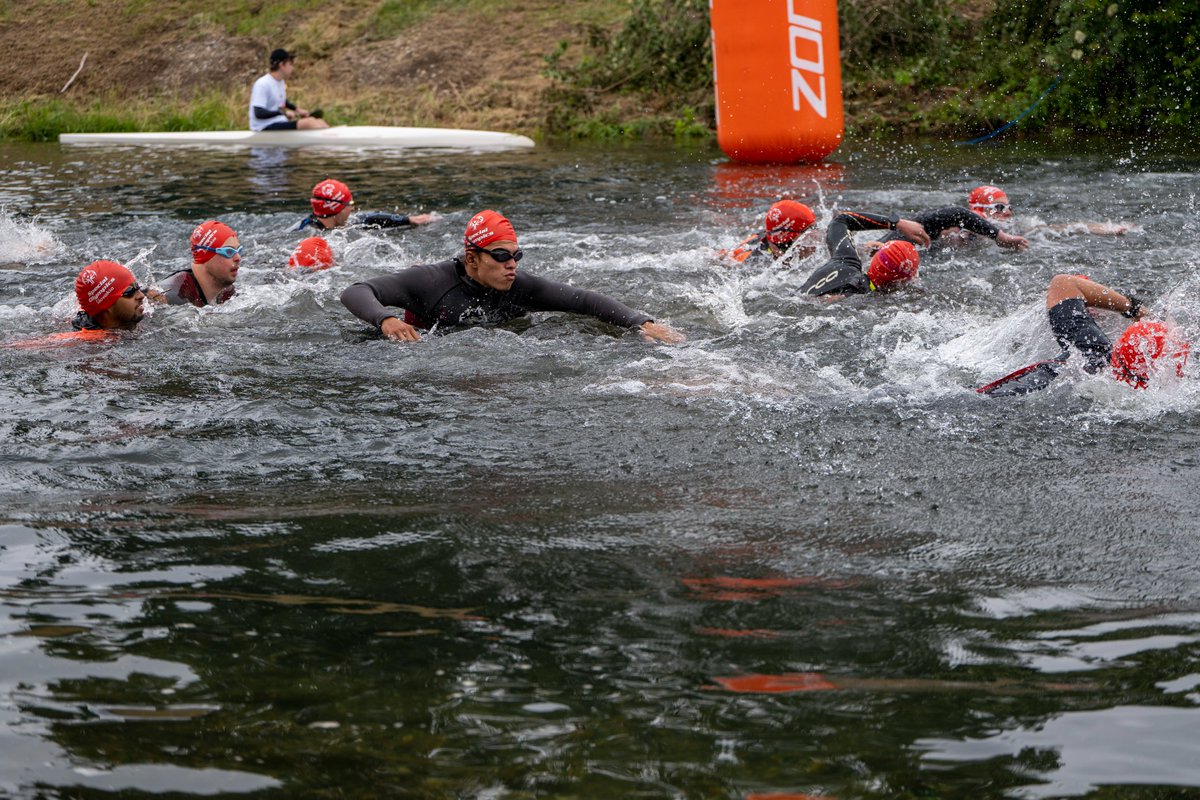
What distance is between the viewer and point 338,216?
1112 centimetres

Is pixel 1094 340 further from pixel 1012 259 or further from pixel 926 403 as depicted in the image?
pixel 1012 259

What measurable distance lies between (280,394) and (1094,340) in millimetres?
4185

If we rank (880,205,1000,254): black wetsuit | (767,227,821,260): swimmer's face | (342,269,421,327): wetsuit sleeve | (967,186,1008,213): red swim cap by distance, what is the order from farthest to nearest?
(967,186,1008,213): red swim cap → (880,205,1000,254): black wetsuit → (767,227,821,260): swimmer's face → (342,269,421,327): wetsuit sleeve

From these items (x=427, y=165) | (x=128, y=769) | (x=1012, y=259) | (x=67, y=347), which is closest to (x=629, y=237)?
(x=1012, y=259)

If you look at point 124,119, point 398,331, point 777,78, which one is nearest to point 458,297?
point 398,331

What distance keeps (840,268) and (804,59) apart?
19.5ft

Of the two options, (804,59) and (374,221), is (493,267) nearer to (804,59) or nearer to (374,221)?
(374,221)

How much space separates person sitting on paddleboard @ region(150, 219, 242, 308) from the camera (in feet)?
26.8

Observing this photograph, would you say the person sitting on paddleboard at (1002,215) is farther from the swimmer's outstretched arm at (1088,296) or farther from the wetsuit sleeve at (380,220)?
the wetsuit sleeve at (380,220)

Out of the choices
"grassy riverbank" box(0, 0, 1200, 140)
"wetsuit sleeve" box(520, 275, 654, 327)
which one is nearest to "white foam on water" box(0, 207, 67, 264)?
"wetsuit sleeve" box(520, 275, 654, 327)

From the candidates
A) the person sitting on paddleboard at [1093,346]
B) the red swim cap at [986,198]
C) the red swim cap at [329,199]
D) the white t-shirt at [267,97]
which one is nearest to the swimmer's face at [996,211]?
the red swim cap at [986,198]

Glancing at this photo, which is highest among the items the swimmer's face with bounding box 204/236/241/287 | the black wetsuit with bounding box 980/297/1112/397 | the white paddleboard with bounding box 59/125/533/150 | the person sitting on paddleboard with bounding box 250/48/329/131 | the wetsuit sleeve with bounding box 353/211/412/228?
the person sitting on paddleboard with bounding box 250/48/329/131

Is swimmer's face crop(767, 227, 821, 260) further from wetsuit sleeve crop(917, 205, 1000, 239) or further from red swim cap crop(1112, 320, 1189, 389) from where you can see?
red swim cap crop(1112, 320, 1189, 389)

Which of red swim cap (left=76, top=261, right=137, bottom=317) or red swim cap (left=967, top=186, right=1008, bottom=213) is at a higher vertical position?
red swim cap (left=967, top=186, right=1008, bottom=213)
